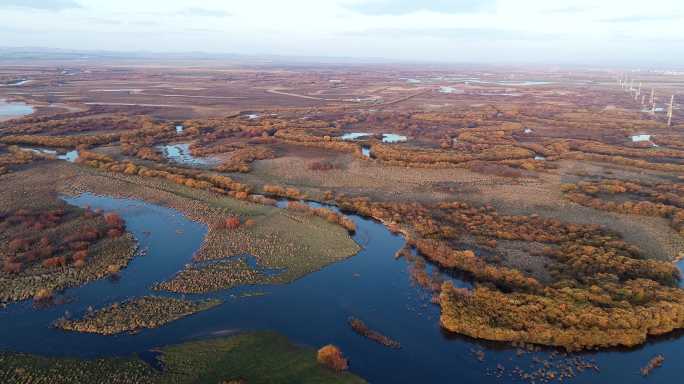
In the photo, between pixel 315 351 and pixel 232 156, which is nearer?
pixel 315 351

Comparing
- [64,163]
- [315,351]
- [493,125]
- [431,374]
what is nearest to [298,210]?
[315,351]

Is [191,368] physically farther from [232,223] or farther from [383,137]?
[383,137]

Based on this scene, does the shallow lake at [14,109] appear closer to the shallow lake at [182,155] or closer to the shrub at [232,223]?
the shallow lake at [182,155]

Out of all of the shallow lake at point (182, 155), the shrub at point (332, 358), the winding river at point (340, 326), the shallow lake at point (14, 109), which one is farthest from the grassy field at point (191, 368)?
the shallow lake at point (14, 109)

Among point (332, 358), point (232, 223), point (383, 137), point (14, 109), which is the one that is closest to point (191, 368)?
point (332, 358)

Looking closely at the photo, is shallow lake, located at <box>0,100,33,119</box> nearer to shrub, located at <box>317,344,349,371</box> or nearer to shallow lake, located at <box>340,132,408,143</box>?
shallow lake, located at <box>340,132,408,143</box>

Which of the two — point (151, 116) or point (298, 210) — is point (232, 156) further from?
point (151, 116)
